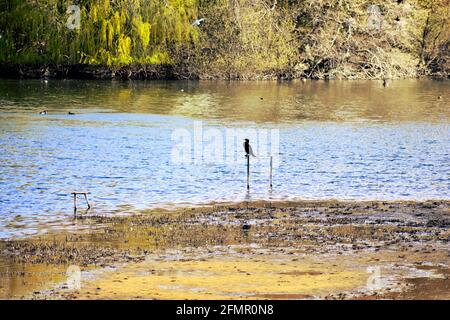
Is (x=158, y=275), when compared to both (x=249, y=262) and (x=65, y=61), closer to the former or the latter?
(x=249, y=262)

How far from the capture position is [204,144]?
101ft

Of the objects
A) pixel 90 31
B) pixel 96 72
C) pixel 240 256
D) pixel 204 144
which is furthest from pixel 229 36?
pixel 240 256

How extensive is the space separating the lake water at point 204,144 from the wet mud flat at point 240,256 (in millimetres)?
1679

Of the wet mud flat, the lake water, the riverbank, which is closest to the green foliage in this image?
the riverbank

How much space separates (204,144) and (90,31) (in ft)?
71.0

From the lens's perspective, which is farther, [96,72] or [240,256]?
[96,72]

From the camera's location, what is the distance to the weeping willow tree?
5006 centimetres

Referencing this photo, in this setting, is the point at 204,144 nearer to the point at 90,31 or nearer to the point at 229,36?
the point at 90,31

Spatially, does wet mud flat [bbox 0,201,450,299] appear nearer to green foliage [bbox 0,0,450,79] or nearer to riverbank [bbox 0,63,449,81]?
green foliage [bbox 0,0,450,79]

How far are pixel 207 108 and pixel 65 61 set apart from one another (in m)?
14.1

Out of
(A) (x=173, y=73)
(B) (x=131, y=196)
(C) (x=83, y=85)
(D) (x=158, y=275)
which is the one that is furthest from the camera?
(A) (x=173, y=73)

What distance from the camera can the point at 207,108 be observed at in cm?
4147
